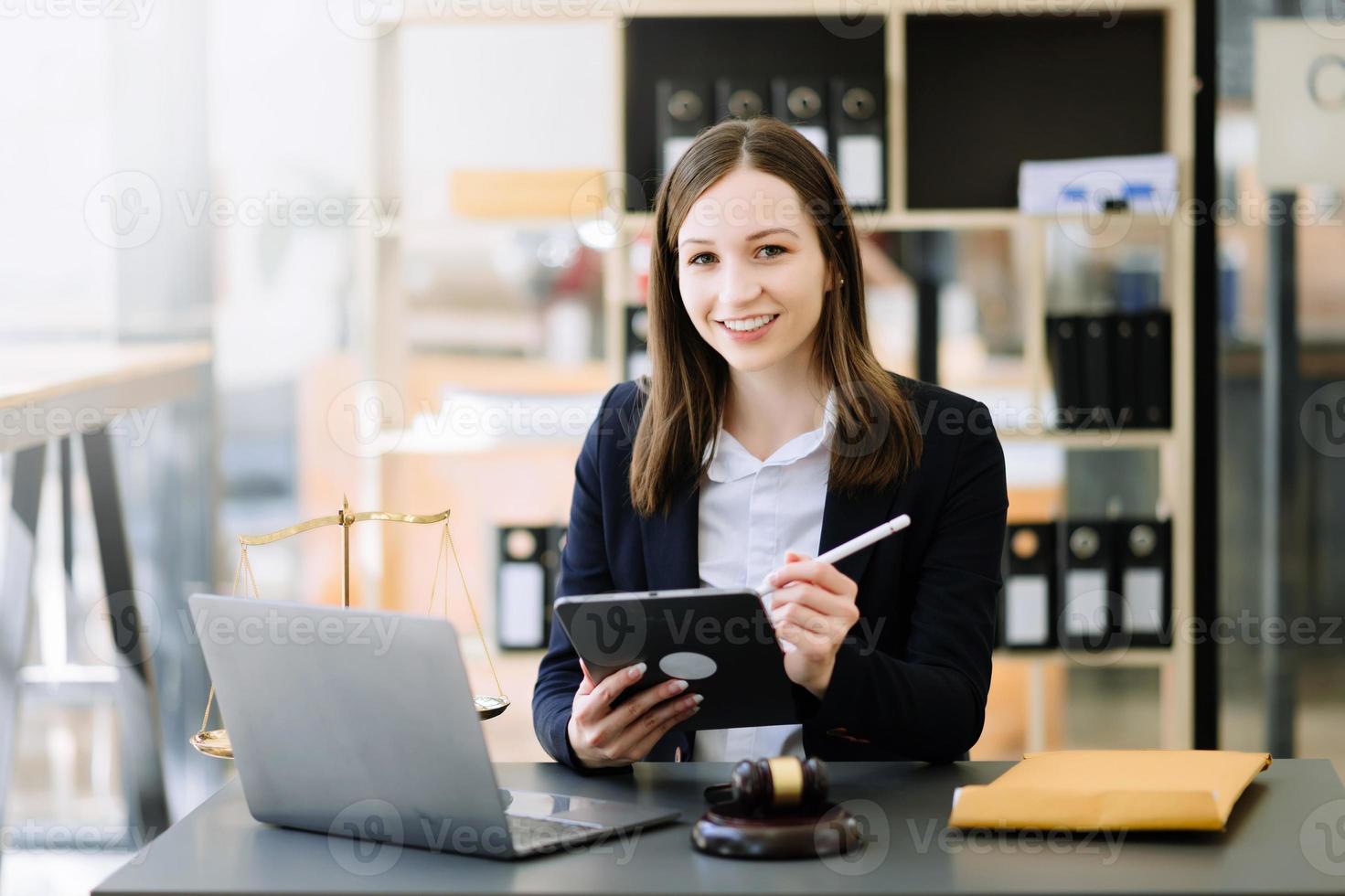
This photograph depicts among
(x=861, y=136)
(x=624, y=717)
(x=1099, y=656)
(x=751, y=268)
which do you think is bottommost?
(x=1099, y=656)

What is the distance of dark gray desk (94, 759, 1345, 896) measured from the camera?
41.8 inches

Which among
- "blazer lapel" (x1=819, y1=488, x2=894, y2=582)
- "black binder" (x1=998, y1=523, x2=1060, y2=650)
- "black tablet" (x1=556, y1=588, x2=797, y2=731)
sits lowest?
"black binder" (x1=998, y1=523, x2=1060, y2=650)

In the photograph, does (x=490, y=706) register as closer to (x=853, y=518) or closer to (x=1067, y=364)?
(x=853, y=518)

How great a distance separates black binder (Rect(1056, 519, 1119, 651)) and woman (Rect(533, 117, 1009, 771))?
4.52 feet

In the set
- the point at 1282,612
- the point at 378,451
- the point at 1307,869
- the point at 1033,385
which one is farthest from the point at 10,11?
the point at 1282,612

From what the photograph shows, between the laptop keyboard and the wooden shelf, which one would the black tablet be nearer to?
the laptop keyboard

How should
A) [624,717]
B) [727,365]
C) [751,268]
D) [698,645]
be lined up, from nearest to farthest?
[698,645]
[624,717]
[751,268]
[727,365]

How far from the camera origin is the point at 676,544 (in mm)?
1765

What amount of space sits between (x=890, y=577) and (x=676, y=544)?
0.27 meters

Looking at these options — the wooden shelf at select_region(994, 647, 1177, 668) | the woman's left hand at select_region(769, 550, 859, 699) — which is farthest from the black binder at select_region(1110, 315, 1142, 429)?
the woman's left hand at select_region(769, 550, 859, 699)

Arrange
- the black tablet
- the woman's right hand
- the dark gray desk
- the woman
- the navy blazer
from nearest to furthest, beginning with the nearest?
1. the dark gray desk
2. the black tablet
3. the woman's right hand
4. the navy blazer
5. the woman

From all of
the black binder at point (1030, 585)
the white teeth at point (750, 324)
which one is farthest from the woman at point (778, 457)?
the black binder at point (1030, 585)

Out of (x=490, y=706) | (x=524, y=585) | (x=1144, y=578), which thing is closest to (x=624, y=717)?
(x=490, y=706)

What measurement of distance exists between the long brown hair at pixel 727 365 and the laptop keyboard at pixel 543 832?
61 centimetres
